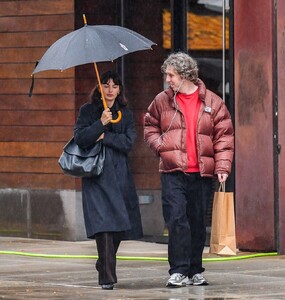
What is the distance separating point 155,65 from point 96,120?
4879 millimetres

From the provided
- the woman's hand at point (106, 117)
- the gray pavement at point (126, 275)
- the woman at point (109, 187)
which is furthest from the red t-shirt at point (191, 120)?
the gray pavement at point (126, 275)

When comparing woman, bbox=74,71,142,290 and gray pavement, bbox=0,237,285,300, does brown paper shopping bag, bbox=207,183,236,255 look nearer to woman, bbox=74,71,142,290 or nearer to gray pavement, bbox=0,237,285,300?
gray pavement, bbox=0,237,285,300

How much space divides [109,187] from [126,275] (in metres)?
1.35

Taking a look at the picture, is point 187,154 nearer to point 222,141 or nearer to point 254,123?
point 222,141

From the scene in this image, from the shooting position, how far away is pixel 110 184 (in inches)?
428

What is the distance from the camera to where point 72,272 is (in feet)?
40.3

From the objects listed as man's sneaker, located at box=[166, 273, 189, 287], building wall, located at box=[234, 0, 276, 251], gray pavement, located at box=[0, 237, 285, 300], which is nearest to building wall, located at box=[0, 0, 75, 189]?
gray pavement, located at box=[0, 237, 285, 300]

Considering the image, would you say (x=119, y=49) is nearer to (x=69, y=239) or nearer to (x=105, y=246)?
(x=105, y=246)

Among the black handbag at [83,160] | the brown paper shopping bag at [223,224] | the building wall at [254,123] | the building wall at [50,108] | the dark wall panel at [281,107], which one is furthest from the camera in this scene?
the building wall at [50,108]

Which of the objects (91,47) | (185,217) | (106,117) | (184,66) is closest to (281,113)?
(184,66)

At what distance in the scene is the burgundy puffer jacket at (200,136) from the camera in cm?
1086

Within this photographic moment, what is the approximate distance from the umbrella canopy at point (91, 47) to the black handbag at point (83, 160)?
0.74 meters

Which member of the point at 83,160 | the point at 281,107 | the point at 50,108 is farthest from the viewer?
the point at 50,108

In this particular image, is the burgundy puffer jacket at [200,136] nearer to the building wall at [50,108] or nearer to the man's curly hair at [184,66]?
the man's curly hair at [184,66]
